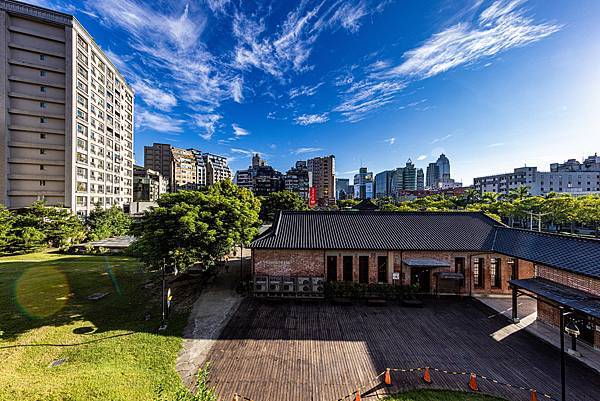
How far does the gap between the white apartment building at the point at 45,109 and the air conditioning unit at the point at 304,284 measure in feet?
162

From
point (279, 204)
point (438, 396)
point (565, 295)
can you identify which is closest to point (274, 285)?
point (438, 396)

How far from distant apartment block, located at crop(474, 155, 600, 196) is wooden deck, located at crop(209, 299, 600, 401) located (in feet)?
383

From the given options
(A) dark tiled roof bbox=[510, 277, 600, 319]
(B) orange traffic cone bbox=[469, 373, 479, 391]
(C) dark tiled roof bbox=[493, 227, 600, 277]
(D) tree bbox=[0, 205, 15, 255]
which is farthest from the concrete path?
(D) tree bbox=[0, 205, 15, 255]

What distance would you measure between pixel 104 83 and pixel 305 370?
238 ft

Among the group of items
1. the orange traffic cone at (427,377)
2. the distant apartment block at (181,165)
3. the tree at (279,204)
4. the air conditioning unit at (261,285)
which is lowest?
the orange traffic cone at (427,377)

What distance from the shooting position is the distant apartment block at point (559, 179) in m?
102

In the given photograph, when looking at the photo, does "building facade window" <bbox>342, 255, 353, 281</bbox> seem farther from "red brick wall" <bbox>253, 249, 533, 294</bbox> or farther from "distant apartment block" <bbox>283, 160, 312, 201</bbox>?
"distant apartment block" <bbox>283, 160, 312, 201</bbox>

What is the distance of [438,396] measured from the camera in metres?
9.38

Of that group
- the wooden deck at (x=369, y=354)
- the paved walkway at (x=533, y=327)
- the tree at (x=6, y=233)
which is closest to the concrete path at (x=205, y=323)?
the wooden deck at (x=369, y=354)

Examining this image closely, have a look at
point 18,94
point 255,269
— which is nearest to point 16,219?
point 18,94

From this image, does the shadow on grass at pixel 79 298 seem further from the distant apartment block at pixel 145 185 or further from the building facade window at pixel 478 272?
the distant apartment block at pixel 145 185

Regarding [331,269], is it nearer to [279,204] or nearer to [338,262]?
[338,262]

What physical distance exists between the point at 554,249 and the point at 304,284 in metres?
16.1

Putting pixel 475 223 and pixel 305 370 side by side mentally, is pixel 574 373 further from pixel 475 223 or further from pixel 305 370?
pixel 475 223
